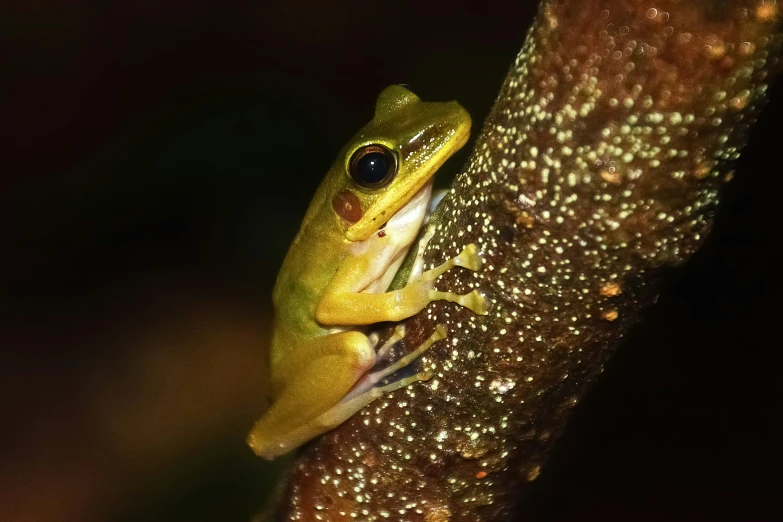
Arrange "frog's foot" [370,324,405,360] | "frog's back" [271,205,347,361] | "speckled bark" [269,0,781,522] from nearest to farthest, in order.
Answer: "speckled bark" [269,0,781,522] < "frog's foot" [370,324,405,360] < "frog's back" [271,205,347,361]

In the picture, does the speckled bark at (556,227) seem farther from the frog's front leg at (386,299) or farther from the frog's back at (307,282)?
the frog's back at (307,282)

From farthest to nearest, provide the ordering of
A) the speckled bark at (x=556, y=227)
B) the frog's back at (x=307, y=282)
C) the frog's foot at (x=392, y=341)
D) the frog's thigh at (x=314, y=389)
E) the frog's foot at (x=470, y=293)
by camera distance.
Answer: the frog's back at (x=307, y=282), the frog's thigh at (x=314, y=389), the frog's foot at (x=392, y=341), the frog's foot at (x=470, y=293), the speckled bark at (x=556, y=227)

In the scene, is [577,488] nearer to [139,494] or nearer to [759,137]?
[759,137]

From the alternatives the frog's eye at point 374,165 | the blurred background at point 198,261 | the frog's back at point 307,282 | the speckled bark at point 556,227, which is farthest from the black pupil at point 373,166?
the blurred background at point 198,261

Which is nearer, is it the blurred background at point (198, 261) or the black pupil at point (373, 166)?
the black pupil at point (373, 166)

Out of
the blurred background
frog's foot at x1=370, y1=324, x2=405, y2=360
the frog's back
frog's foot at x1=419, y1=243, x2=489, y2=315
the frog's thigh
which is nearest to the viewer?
frog's foot at x1=419, y1=243, x2=489, y2=315

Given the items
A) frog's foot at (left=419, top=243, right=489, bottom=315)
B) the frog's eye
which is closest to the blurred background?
the frog's eye

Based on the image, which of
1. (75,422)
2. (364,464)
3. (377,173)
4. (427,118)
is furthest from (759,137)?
(75,422)

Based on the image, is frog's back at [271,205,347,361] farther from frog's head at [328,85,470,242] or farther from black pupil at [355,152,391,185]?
black pupil at [355,152,391,185]
